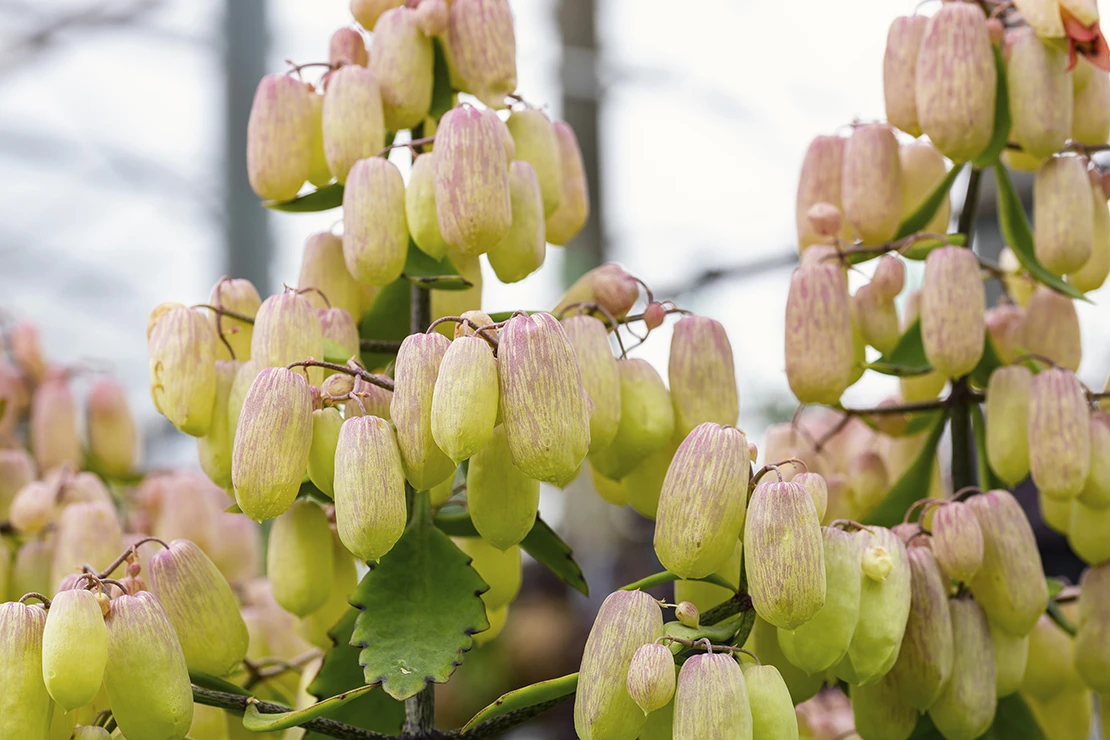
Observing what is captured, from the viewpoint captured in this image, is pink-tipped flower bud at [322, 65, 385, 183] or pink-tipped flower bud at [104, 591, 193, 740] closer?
pink-tipped flower bud at [104, 591, 193, 740]

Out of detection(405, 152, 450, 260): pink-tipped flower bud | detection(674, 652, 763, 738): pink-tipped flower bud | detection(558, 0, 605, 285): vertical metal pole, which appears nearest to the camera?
detection(674, 652, 763, 738): pink-tipped flower bud

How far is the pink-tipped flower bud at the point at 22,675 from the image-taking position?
396 mm

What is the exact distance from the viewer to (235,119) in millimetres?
1951

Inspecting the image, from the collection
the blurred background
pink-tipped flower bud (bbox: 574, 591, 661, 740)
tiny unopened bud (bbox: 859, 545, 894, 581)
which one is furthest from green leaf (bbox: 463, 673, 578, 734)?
the blurred background

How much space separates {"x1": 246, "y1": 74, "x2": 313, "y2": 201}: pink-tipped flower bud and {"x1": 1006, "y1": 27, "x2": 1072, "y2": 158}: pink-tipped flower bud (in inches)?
13.4

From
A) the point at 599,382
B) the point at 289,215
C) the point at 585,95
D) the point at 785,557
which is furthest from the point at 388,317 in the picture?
the point at 585,95

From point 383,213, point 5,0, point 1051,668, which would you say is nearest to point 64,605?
point 383,213

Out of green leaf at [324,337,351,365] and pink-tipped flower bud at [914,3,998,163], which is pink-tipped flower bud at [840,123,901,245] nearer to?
pink-tipped flower bud at [914,3,998,163]

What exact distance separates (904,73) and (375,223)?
290mm

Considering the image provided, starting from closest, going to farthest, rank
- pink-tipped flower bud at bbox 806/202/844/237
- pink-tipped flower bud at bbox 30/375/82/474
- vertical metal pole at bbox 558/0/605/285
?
pink-tipped flower bud at bbox 806/202/844/237
pink-tipped flower bud at bbox 30/375/82/474
vertical metal pole at bbox 558/0/605/285

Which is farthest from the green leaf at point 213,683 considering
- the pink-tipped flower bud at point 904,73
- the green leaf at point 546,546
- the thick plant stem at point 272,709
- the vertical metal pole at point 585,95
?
the vertical metal pole at point 585,95

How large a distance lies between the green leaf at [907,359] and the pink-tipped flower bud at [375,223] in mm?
253

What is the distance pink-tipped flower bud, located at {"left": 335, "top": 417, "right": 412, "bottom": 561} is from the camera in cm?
41

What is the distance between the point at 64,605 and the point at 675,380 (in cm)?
25
